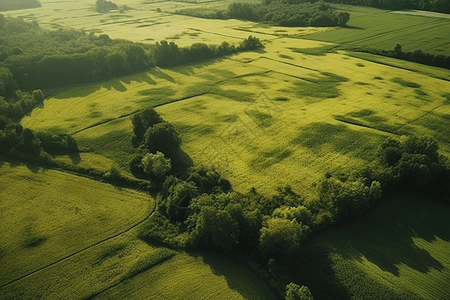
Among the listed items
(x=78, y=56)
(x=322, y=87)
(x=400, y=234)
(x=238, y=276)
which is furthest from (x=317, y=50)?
(x=238, y=276)

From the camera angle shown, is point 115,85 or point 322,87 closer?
point 322,87

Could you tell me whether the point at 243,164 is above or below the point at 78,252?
above

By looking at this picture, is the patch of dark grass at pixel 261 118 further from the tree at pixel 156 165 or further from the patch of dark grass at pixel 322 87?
the tree at pixel 156 165

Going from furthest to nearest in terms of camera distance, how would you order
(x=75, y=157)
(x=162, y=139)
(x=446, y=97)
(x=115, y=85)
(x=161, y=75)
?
(x=161, y=75)
(x=115, y=85)
(x=446, y=97)
(x=75, y=157)
(x=162, y=139)

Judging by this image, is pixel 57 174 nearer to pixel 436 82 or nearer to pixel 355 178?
pixel 355 178

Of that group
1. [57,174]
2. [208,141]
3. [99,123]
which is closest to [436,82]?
[208,141]

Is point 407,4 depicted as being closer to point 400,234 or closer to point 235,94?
point 235,94

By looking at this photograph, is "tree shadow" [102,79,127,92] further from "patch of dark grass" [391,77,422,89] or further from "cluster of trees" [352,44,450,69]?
"cluster of trees" [352,44,450,69]
